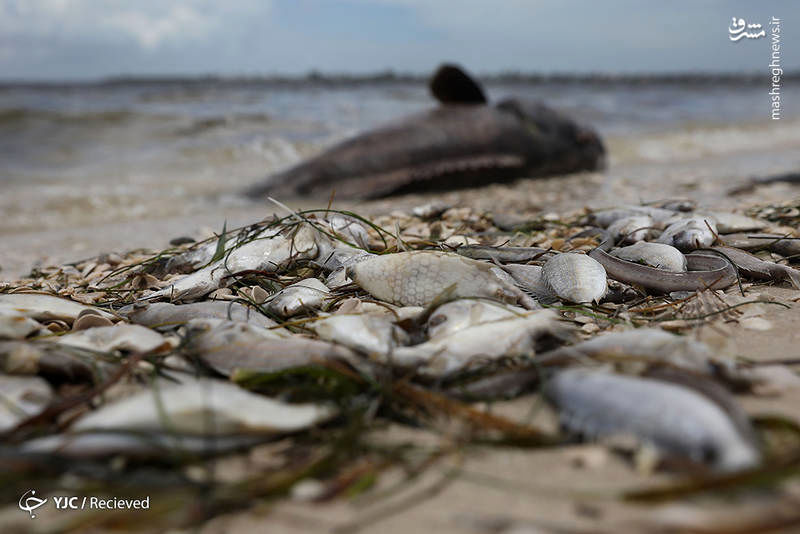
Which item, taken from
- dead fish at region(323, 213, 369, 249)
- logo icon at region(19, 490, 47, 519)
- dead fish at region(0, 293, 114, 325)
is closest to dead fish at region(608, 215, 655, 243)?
dead fish at region(323, 213, 369, 249)

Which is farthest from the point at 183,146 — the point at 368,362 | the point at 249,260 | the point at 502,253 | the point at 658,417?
the point at 658,417

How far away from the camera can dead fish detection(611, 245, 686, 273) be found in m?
2.52

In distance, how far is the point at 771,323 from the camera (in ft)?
6.74

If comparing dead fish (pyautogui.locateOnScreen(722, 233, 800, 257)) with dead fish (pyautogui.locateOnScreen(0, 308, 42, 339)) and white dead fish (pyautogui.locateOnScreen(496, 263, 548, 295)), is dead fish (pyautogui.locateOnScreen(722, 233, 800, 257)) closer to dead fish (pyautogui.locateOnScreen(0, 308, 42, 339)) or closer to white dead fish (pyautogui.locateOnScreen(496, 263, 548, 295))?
white dead fish (pyautogui.locateOnScreen(496, 263, 548, 295))

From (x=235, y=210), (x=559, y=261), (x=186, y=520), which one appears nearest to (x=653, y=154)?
(x=235, y=210)

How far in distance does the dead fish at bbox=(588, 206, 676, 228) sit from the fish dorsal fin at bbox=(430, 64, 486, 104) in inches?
133

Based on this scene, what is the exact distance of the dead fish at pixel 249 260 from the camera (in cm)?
244

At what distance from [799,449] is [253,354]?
129 cm

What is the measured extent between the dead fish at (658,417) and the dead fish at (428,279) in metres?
0.65

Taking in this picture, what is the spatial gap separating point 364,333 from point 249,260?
3.54 ft

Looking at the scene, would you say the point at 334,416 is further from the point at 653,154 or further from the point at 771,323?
the point at 653,154

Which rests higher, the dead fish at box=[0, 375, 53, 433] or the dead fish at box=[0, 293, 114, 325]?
the dead fish at box=[0, 293, 114, 325]

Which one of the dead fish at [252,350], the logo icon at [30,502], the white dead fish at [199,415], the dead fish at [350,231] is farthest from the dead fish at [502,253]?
the logo icon at [30,502]

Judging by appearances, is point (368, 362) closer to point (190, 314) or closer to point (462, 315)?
point (462, 315)
